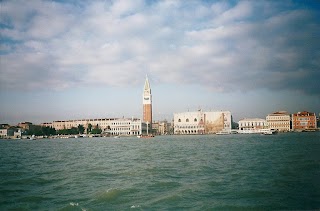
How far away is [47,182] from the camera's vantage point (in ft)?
34.5

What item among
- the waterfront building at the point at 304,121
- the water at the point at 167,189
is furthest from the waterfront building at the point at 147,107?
the water at the point at 167,189

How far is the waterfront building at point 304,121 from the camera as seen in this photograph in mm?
84500

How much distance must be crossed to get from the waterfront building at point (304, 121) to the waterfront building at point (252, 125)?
8165mm

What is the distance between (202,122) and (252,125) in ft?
51.1

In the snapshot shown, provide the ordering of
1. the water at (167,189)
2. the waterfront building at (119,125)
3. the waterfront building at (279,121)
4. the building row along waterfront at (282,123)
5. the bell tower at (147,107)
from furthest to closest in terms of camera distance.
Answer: the bell tower at (147,107)
the waterfront building at (119,125)
the waterfront building at (279,121)
the building row along waterfront at (282,123)
the water at (167,189)

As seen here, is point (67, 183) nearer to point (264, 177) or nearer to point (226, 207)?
point (226, 207)

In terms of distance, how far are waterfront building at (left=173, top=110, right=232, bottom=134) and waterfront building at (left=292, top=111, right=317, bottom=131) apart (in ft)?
61.6

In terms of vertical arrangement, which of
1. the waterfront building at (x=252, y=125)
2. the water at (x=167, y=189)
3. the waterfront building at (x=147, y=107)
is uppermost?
the waterfront building at (x=147, y=107)

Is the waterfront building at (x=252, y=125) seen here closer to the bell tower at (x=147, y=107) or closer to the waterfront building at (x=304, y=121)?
the waterfront building at (x=304, y=121)

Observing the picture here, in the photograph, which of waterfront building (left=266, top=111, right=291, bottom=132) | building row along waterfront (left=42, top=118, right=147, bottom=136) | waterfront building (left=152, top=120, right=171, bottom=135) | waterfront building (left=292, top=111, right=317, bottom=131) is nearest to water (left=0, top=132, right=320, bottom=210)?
waterfront building (left=292, top=111, right=317, bottom=131)

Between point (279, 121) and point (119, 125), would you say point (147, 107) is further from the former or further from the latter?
point (279, 121)

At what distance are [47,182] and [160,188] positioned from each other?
414cm

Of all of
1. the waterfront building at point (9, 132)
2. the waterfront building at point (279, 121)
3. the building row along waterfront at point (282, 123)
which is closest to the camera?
the building row along waterfront at point (282, 123)

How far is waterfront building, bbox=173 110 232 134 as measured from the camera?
9738 cm
